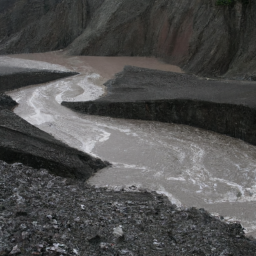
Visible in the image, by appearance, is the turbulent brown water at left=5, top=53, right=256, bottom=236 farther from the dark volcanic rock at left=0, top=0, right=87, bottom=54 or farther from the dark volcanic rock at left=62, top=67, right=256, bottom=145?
the dark volcanic rock at left=0, top=0, right=87, bottom=54

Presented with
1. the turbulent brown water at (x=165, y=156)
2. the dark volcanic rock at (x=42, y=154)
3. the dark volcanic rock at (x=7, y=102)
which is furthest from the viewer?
the dark volcanic rock at (x=7, y=102)

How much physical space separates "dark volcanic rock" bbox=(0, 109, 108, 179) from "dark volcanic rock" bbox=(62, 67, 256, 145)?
3399 mm

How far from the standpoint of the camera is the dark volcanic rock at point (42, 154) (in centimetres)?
707

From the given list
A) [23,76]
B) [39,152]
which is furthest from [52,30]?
[39,152]

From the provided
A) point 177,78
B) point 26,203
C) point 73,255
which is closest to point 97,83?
point 177,78

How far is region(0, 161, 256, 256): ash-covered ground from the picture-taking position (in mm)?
3945

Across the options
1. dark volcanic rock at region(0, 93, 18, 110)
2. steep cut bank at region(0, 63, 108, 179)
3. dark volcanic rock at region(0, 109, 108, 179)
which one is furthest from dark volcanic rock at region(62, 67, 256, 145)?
dark volcanic rock at region(0, 109, 108, 179)

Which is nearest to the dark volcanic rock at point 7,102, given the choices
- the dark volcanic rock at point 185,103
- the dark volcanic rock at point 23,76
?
the dark volcanic rock at point 185,103

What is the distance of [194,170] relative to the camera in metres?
7.81

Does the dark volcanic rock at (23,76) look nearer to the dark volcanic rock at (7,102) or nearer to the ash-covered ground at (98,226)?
the dark volcanic rock at (7,102)

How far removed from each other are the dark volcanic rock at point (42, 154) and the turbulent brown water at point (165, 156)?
1.15 feet

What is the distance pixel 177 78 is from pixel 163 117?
2373 mm

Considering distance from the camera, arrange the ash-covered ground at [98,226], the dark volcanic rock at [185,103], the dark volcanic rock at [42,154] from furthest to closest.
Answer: the dark volcanic rock at [185,103]
the dark volcanic rock at [42,154]
the ash-covered ground at [98,226]

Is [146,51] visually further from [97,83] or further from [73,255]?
[73,255]
